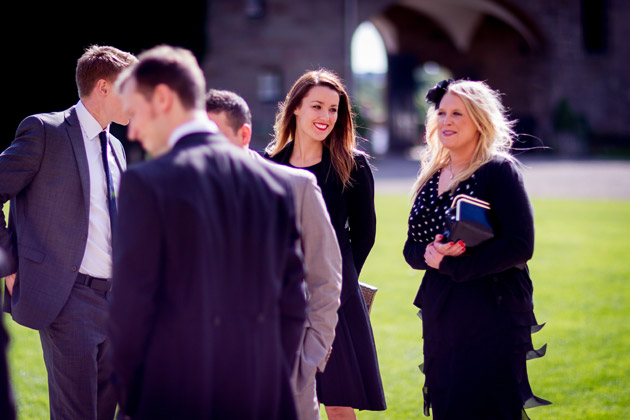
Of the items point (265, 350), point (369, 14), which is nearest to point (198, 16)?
point (369, 14)

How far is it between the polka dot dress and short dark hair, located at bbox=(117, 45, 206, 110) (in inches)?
72.0

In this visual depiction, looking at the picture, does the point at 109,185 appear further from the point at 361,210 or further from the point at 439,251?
the point at 439,251

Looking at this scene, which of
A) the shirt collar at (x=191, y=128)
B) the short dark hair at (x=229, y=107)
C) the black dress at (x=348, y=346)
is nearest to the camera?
the shirt collar at (x=191, y=128)

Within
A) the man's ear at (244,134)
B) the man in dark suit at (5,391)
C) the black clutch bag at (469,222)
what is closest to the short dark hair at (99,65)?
the man's ear at (244,134)

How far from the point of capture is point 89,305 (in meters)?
3.76

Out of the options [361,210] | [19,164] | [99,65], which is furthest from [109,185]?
[361,210]

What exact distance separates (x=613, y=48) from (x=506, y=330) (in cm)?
3743

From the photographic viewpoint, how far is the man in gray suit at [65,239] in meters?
3.67

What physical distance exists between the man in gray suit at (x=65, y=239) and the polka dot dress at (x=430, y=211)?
163 centimetres

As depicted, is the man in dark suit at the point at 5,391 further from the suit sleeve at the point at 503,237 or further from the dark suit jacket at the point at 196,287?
the suit sleeve at the point at 503,237

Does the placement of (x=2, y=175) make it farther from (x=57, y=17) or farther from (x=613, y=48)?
(x=613, y=48)

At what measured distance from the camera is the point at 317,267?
10.5ft

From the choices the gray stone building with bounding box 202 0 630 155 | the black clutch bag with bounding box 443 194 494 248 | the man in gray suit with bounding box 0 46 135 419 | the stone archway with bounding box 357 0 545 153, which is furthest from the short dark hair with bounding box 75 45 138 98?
the stone archway with bounding box 357 0 545 153

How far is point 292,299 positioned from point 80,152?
1.82 metres
